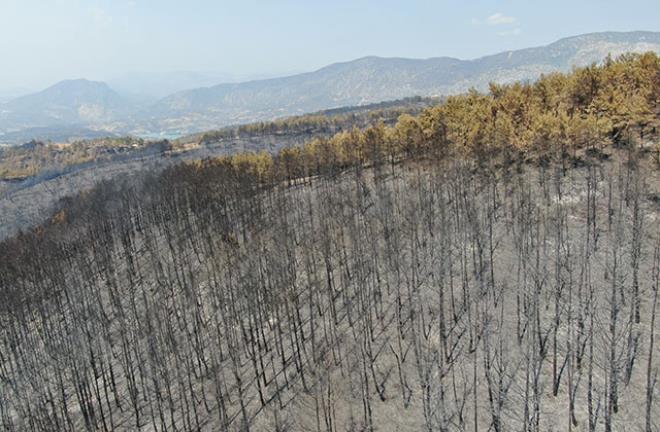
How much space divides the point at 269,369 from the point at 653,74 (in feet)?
218

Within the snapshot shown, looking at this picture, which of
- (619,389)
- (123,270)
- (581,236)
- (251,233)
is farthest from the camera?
(123,270)

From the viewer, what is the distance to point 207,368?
47062mm

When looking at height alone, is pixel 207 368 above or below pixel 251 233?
below

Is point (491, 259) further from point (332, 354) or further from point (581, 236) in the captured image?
point (332, 354)

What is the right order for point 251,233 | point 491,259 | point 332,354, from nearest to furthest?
1. point 332,354
2. point 491,259
3. point 251,233

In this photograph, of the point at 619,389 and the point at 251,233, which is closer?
the point at 619,389

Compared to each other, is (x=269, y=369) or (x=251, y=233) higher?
(x=251, y=233)

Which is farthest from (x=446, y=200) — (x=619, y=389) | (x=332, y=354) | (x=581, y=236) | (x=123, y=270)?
Result: (x=123, y=270)

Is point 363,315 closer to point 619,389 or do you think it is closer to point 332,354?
point 332,354

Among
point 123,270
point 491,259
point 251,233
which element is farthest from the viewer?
point 123,270

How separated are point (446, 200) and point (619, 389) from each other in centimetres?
3849

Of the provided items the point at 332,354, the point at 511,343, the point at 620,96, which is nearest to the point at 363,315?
the point at 332,354

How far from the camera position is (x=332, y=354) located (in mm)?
46594

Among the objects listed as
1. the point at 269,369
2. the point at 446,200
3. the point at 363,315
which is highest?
the point at 446,200
